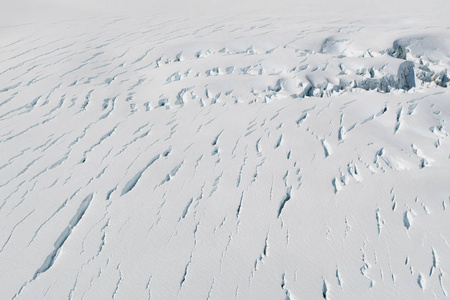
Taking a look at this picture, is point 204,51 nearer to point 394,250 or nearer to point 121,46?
point 121,46

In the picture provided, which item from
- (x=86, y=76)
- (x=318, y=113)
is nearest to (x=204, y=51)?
(x=86, y=76)

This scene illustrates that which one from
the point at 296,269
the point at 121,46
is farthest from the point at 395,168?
the point at 121,46

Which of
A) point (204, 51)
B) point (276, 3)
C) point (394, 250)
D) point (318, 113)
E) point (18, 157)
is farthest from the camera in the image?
point (276, 3)

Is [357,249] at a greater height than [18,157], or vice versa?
[18,157]

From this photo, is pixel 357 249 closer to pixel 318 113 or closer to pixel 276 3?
pixel 318 113

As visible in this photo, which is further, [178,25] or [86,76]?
[178,25]

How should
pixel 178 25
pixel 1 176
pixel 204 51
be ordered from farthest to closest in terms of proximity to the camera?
1. pixel 178 25
2. pixel 204 51
3. pixel 1 176
